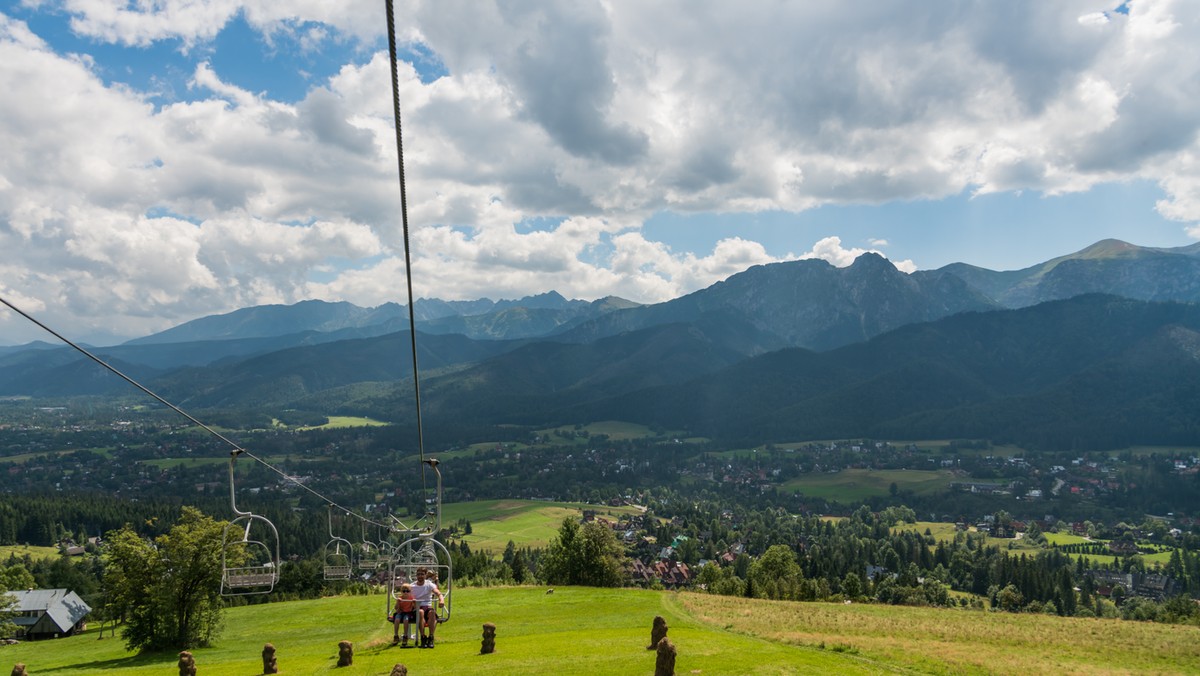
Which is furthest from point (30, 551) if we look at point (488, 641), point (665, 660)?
point (665, 660)

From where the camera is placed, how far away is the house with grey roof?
78000 millimetres

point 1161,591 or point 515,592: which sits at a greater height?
point 515,592

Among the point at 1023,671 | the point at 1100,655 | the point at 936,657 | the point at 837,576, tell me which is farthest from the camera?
the point at 837,576

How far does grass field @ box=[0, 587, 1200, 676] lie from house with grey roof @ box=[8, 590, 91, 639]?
26926mm

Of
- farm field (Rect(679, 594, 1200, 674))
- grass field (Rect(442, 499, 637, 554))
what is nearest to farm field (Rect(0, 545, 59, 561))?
grass field (Rect(442, 499, 637, 554))

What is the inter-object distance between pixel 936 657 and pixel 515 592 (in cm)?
4000

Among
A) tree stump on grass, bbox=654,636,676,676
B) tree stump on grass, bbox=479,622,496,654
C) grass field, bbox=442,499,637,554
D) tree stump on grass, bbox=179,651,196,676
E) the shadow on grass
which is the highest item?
tree stump on grass, bbox=654,636,676,676

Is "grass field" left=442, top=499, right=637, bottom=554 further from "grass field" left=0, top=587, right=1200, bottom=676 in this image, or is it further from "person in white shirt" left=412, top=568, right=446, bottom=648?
"person in white shirt" left=412, top=568, right=446, bottom=648

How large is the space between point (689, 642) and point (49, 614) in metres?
86.6

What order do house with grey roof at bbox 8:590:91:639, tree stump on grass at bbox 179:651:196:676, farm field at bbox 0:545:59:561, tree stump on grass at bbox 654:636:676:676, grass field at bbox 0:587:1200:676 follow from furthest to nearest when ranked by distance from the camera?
1. farm field at bbox 0:545:59:561
2. house with grey roof at bbox 8:590:91:639
3. grass field at bbox 0:587:1200:676
4. tree stump on grass at bbox 179:651:196:676
5. tree stump on grass at bbox 654:636:676:676

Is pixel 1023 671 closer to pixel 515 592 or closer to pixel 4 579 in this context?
pixel 515 592

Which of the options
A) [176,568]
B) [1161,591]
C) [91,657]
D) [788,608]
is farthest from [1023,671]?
[1161,591]

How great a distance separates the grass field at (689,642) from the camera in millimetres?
26000

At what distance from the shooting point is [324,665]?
91.0 feet
